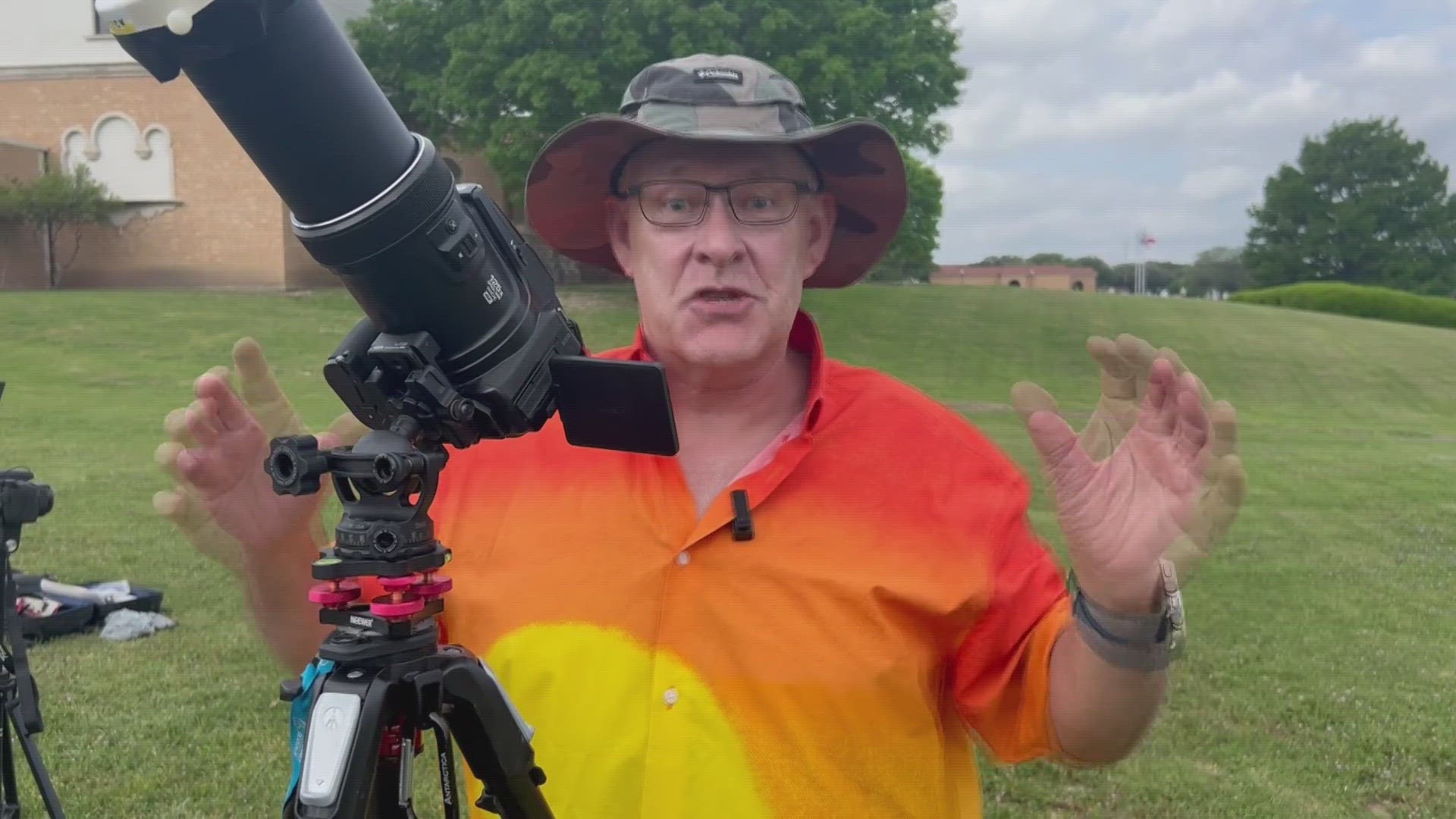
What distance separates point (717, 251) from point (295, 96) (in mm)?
919

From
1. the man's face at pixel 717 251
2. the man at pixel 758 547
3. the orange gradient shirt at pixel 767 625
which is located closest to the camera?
the man at pixel 758 547

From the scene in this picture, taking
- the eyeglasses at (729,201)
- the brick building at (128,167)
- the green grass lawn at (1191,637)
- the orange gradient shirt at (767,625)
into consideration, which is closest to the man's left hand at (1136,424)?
the orange gradient shirt at (767,625)

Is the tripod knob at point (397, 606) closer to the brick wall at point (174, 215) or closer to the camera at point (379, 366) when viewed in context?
the camera at point (379, 366)

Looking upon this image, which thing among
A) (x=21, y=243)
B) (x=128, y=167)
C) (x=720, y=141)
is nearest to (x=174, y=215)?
(x=128, y=167)

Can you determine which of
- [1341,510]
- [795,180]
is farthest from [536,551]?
[1341,510]

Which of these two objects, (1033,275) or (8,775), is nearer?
(8,775)

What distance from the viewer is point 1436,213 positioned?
57.6 m

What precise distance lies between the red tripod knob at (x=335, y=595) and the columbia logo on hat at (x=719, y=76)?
4.05ft

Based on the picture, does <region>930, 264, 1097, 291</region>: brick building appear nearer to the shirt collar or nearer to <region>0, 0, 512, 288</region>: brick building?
<region>0, 0, 512, 288</region>: brick building

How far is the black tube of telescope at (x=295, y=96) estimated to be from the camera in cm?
120

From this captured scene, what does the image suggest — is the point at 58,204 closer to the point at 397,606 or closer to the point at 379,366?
the point at 379,366

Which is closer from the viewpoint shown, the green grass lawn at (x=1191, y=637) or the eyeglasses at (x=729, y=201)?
the eyeglasses at (x=729, y=201)

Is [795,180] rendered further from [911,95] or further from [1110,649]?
[911,95]

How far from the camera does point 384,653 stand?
1.38 meters
